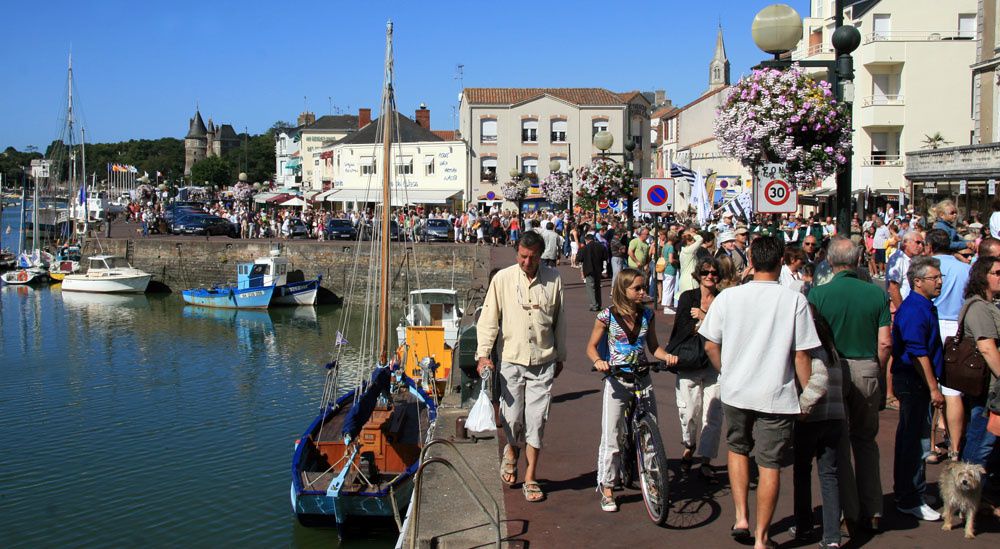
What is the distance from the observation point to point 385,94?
56.7 feet

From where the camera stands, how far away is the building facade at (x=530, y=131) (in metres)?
63.0

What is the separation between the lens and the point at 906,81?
38.9 m

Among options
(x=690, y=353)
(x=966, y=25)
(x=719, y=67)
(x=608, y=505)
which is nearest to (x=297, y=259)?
(x=966, y=25)

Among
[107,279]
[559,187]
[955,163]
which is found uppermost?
[955,163]

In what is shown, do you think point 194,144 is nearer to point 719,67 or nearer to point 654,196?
point 719,67

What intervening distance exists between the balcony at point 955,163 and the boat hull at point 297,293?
23731 millimetres

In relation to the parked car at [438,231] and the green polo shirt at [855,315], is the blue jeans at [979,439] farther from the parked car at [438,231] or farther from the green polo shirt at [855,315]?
the parked car at [438,231]

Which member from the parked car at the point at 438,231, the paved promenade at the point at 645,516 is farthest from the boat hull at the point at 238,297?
the paved promenade at the point at 645,516

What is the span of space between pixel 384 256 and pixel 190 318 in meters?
22.2

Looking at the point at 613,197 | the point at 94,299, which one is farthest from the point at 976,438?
the point at 94,299

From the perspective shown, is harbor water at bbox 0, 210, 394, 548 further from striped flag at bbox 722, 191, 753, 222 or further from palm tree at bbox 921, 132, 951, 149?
palm tree at bbox 921, 132, 951, 149

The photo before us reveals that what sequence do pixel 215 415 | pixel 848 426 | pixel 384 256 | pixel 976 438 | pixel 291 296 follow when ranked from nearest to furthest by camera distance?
pixel 848 426
pixel 976 438
pixel 384 256
pixel 215 415
pixel 291 296

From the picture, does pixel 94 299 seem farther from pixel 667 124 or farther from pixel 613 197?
pixel 667 124

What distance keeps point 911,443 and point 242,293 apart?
115 ft
